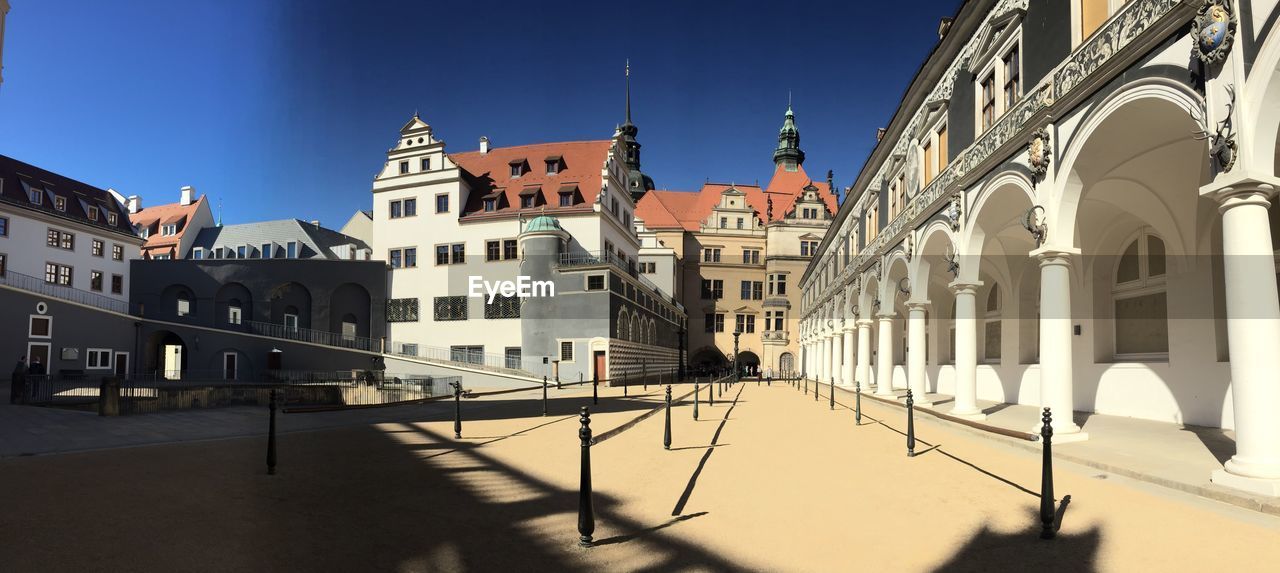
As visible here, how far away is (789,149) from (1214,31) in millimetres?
80418

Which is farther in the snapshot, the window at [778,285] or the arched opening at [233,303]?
the window at [778,285]

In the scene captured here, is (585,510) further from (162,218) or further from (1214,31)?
(162,218)

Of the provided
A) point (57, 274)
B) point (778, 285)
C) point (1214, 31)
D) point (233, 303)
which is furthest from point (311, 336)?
point (1214, 31)

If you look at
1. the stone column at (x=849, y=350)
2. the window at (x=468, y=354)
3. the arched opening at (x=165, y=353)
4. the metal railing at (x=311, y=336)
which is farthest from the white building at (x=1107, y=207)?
the arched opening at (x=165, y=353)

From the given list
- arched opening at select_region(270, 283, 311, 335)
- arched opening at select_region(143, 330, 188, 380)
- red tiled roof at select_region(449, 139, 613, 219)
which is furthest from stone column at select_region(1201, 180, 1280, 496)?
arched opening at select_region(143, 330, 188, 380)

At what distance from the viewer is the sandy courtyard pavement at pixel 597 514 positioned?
535 centimetres

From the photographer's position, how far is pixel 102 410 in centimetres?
1562

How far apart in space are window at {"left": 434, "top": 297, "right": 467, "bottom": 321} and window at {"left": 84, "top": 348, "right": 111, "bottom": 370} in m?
20.1

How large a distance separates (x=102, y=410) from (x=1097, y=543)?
754 inches

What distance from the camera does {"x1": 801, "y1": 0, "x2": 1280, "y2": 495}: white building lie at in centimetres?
730

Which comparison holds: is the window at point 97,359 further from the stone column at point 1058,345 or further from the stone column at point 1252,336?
the stone column at point 1252,336

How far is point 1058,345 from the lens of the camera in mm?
11617

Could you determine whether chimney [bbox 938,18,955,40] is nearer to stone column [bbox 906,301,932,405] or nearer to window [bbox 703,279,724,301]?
stone column [bbox 906,301,932,405]

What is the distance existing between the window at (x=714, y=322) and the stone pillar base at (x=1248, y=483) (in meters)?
62.2
